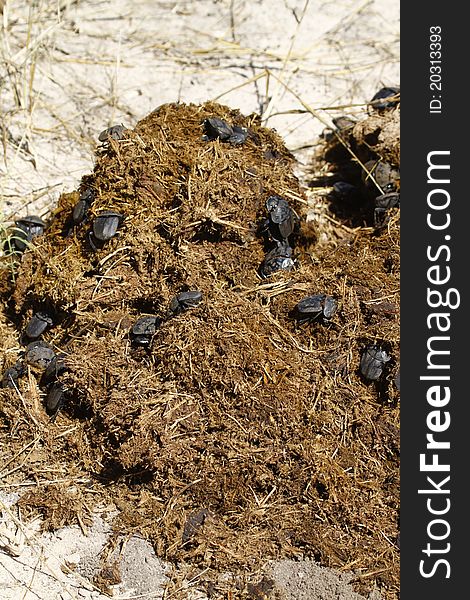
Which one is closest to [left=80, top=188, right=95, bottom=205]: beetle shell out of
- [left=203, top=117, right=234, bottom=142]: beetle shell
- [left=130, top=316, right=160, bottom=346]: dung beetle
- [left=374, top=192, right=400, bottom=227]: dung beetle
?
[left=203, top=117, right=234, bottom=142]: beetle shell

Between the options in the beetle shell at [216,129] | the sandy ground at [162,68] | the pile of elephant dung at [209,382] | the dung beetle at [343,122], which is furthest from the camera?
the dung beetle at [343,122]

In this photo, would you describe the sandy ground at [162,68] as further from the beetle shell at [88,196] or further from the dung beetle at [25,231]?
the beetle shell at [88,196]

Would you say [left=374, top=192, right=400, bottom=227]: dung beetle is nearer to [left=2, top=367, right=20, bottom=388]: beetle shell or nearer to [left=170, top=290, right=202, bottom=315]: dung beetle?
[left=170, top=290, right=202, bottom=315]: dung beetle

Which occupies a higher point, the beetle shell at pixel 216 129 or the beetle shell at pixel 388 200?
the beetle shell at pixel 216 129

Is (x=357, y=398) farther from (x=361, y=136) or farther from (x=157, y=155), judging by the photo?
(x=361, y=136)

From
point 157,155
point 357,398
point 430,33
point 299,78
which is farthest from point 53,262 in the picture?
point 299,78

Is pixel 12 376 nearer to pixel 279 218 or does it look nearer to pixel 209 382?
pixel 209 382

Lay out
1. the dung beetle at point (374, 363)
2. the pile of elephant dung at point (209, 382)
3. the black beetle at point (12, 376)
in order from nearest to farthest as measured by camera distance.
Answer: the pile of elephant dung at point (209, 382), the dung beetle at point (374, 363), the black beetle at point (12, 376)

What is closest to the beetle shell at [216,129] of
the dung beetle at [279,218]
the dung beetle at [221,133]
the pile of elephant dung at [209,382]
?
the dung beetle at [221,133]

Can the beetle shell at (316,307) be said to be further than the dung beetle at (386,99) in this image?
No
